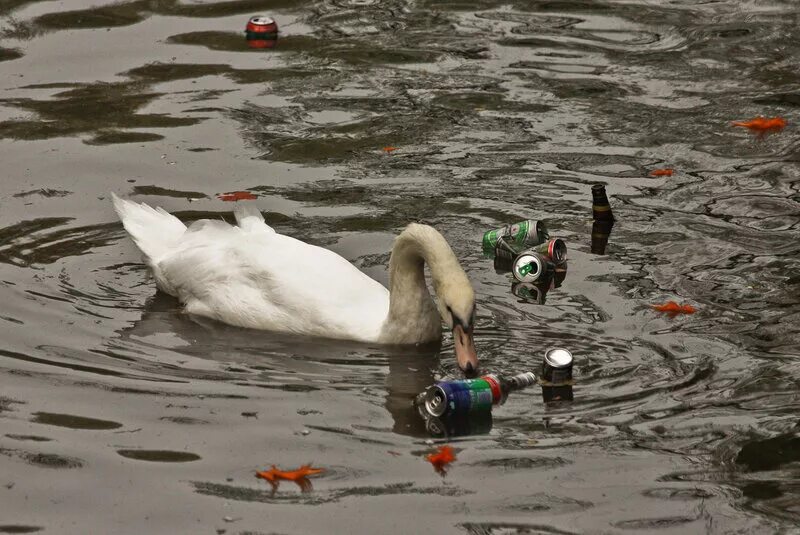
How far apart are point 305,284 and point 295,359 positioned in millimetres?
687

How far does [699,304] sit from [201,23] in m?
8.39

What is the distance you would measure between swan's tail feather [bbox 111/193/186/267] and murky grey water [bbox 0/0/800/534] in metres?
0.27

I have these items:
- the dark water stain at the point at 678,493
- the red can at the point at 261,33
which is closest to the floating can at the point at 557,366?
the dark water stain at the point at 678,493

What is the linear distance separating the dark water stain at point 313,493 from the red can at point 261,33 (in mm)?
8805

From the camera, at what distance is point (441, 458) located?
23.7ft

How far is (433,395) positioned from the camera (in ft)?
25.6

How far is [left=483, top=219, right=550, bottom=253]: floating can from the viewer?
401 inches

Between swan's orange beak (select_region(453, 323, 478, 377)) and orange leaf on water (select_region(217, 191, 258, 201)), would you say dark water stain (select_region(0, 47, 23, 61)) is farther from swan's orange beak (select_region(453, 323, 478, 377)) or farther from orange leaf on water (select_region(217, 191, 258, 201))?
swan's orange beak (select_region(453, 323, 478, 377))

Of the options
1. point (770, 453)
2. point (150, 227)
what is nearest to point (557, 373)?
point (770, 453)

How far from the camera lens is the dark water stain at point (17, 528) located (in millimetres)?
6539

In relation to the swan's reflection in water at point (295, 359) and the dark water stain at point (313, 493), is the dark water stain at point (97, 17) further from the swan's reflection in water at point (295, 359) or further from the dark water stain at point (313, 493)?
the dark water stain at point (313, 493)

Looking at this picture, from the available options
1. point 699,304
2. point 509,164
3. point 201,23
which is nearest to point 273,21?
point 201,23

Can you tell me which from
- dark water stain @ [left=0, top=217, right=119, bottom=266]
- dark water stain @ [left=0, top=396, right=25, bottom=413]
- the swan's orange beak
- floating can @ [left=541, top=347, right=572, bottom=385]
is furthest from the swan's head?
dark water stain @ [left=0, top=217, right=119, bottom=266]

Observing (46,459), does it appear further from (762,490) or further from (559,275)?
(559,275)
